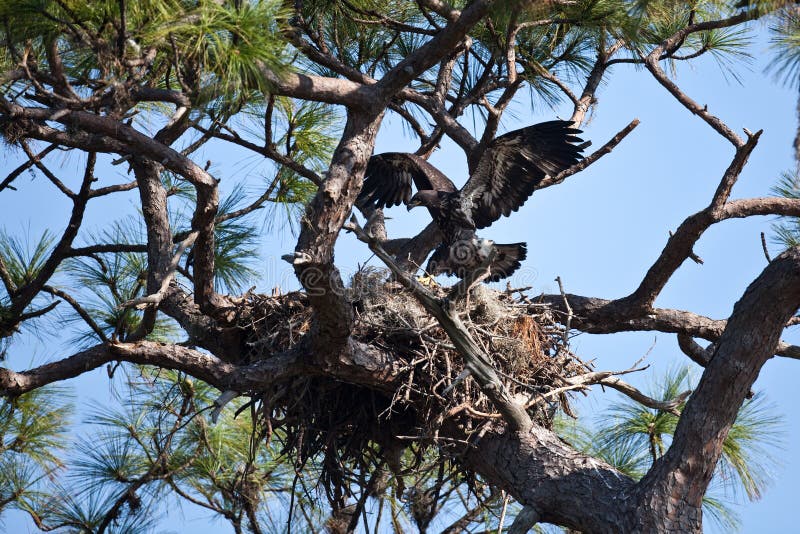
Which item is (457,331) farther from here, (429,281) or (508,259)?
(508,259)

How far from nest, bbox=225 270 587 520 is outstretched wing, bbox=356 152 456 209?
4.03 feet

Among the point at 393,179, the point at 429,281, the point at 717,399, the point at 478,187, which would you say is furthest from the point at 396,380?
the point at 393,179

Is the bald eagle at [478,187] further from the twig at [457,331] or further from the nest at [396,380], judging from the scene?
the twig at [457,331]

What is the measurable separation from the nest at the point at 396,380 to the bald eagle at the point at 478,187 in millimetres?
688

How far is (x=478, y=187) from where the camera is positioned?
4.84m

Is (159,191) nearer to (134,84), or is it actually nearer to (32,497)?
(134,84)

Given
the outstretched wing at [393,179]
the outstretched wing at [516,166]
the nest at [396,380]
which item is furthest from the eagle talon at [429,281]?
the outstretched wing at [393,179]

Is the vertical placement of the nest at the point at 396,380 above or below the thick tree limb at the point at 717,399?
above

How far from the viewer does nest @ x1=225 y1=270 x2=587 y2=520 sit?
11.6 feet

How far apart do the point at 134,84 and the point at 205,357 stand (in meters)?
1.07

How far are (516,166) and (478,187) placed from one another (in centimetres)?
24

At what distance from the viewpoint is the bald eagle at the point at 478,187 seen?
4.56 m

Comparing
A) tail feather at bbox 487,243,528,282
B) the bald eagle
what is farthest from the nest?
tail feather at bbox 487,243,528,282

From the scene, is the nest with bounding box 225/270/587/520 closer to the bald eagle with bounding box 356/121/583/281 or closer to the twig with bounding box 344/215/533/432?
the twig with bounding box 344/215/533/432
